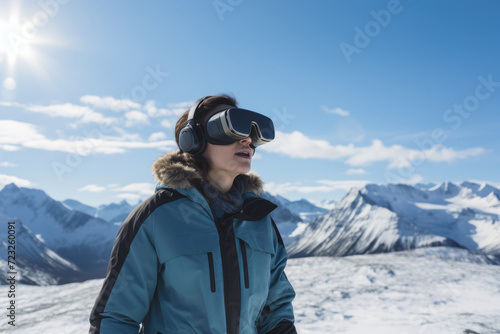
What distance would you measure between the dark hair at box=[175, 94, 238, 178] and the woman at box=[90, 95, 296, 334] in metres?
0.01

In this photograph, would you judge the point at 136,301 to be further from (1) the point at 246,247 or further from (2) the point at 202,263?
(1) the point at 246,247

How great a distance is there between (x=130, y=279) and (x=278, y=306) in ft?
3.76

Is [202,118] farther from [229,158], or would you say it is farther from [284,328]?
[284,328]

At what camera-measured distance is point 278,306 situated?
8.83ft

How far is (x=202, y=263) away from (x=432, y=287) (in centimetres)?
878

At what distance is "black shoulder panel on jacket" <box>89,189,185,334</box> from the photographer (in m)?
2.03

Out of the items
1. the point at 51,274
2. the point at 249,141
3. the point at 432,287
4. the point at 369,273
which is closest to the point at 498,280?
the point at 432,287

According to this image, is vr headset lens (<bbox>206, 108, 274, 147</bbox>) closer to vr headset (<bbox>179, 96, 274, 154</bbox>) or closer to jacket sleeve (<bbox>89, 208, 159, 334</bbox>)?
vr headset (<bbox>179, 96, 274, 154</bbox>)

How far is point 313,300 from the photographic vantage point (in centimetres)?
840

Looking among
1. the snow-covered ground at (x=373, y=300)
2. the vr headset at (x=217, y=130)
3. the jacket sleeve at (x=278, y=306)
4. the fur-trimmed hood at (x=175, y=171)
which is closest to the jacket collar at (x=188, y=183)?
the fur-trimmed hood at (x=175, y=171)

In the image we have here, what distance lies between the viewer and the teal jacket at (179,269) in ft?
6.81

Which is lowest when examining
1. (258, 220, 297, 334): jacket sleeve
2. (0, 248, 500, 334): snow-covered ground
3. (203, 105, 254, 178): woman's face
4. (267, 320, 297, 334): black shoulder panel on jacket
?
(0, 248, 500, 334): snow-covered ground

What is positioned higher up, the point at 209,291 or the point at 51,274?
the point at 209,291

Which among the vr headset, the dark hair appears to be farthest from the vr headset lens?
the dark hair
